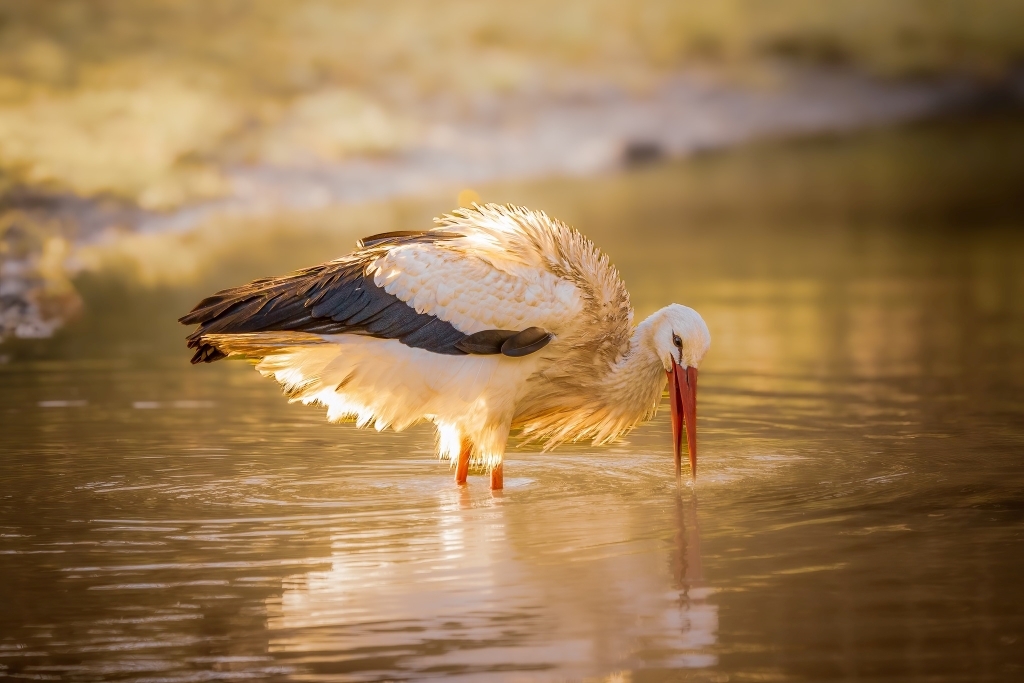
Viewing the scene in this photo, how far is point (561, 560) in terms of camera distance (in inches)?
269

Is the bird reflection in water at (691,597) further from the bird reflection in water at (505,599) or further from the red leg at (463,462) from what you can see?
the red leg at (463,462)

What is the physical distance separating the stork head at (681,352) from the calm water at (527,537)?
16.3 inches

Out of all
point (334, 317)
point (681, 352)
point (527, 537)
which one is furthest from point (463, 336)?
point (527, 537)

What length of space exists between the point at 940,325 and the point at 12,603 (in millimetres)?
11501

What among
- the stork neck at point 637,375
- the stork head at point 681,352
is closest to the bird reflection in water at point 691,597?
the stork head at point 681,352

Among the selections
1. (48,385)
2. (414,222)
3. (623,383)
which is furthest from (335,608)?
(414,222)

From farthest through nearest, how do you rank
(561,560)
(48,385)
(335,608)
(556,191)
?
A: (556,191), (48,385), (561,560), (335,608)

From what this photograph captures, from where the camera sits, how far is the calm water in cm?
555

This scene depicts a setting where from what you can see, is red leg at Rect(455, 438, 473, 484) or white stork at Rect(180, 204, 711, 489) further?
red leg at Rect(455, 438, 473, 484)

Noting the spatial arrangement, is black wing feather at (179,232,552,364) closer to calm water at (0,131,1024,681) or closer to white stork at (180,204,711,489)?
white stork at (180,204,711,489)

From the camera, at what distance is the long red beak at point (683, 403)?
8359mm

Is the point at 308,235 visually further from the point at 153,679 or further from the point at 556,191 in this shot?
the point at 153,679

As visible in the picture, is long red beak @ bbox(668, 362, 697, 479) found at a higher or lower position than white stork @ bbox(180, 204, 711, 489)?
lower

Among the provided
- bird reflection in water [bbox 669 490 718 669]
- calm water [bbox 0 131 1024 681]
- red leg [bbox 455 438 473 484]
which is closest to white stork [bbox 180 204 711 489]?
red leg [bbox 455 438 473 484]
